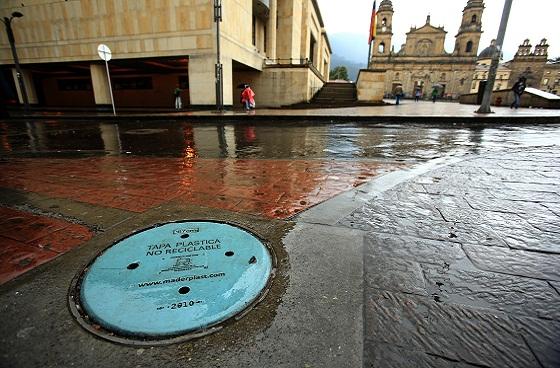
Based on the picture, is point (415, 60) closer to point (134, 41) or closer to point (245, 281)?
point (134, 41)

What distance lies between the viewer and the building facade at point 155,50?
16203 mm

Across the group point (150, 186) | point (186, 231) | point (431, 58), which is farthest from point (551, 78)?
point (186, 231)

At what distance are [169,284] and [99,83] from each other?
2267 cm

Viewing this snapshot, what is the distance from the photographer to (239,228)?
2.34 meters

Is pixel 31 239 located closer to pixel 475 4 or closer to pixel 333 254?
pixel 333 254

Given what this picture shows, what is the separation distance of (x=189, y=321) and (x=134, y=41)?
65.6 ft

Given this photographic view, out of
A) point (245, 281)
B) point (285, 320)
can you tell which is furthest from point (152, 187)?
point (285, 320)

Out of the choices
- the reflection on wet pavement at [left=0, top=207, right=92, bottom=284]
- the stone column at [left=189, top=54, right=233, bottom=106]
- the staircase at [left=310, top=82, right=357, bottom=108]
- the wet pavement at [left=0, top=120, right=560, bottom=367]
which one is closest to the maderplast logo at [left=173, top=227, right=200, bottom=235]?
the wet pavement at [left=0, top=120, right=560, bottom=367]

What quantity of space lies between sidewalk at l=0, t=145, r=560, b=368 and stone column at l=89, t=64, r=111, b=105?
2084 centimetres

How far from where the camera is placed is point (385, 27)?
6838cm

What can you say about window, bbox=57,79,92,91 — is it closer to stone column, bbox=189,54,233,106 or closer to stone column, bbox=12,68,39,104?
stone column, bbox=12,68,39,104

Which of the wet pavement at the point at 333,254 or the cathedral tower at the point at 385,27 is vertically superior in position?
the cathedral tower at the point at 385,27

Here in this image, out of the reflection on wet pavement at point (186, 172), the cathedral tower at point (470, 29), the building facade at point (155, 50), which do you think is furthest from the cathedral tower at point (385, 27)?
the reflection on wet pavement at point (186, 172)

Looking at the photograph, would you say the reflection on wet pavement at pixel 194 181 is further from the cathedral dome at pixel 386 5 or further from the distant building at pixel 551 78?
the distant building at pixel 551 78
